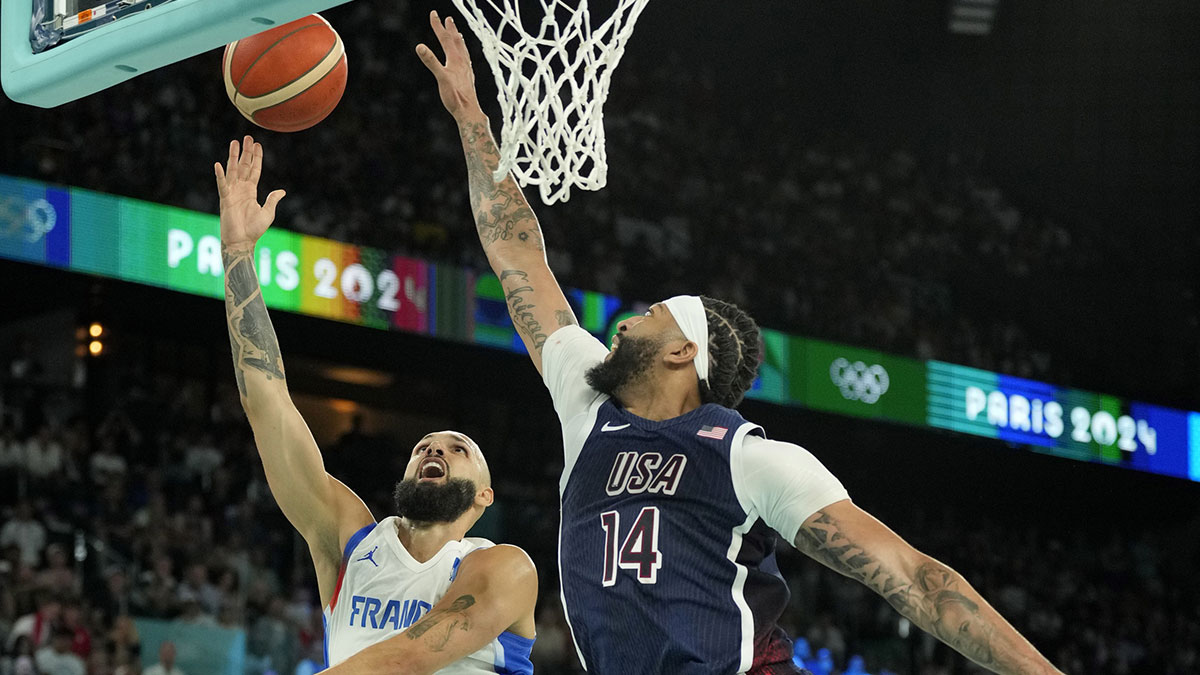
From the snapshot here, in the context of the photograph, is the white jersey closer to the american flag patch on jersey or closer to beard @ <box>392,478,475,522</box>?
beard @ <box>392,478,475,522</box>

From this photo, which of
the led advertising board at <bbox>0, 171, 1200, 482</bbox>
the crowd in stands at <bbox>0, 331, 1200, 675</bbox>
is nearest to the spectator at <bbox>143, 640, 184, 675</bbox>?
the crowd in stands at <bbox>0, 331, 1200, 675</bbox>

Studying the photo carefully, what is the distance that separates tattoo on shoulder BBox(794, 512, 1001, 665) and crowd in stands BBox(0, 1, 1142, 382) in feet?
32.0

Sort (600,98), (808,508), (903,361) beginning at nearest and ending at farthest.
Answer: (808,508)
(600,98)
(903,361)

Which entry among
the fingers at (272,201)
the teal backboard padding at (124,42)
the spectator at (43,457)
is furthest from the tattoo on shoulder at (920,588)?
the spectator at (43,457)

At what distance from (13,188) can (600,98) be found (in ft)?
27.0

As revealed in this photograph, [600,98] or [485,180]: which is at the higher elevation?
[600,98]

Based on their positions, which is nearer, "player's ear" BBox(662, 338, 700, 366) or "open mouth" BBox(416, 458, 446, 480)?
"player's ear" BBox(662, 338, 700, 366)

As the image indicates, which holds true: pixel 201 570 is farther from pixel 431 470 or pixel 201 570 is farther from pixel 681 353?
pixel 681 353

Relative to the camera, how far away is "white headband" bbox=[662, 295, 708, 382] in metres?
3.22

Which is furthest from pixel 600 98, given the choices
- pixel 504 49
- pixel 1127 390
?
pixel 1127 390

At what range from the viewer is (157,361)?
46.6 feet

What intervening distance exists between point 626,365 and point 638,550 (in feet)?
1.48

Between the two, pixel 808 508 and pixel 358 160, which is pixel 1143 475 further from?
pixel 808 508

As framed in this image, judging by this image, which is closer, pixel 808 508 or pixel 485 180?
pixel 808 508
